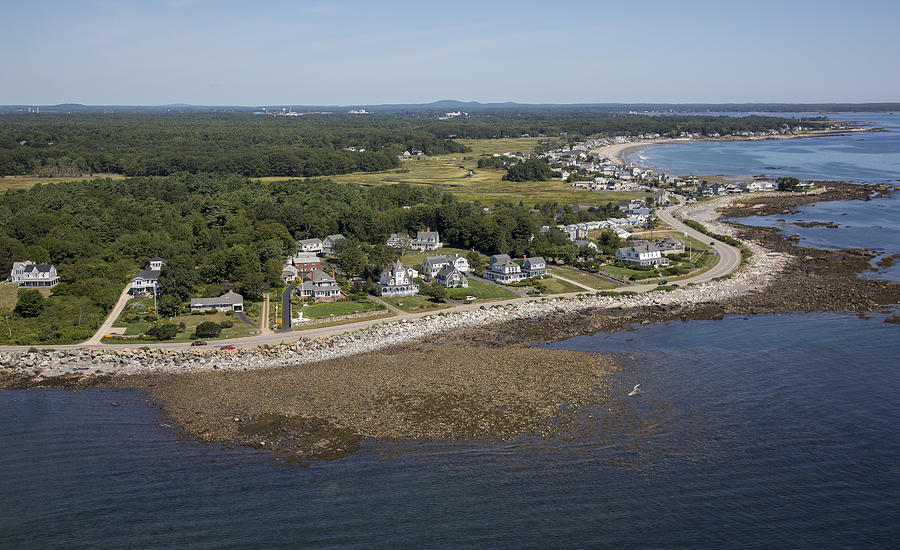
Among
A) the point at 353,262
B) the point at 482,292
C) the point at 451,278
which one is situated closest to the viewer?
the point at 482,292

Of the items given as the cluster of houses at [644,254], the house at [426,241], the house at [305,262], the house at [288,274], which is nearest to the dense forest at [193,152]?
the house at [426,241]

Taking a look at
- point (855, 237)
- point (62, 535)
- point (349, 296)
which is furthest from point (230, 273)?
point (855, 237)

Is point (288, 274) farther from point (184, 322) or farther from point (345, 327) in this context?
point (345, 327)

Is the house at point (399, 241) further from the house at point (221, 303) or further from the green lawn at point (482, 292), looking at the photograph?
the house at point (221, 303)

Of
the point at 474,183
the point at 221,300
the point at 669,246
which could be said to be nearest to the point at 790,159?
the point at 474,183

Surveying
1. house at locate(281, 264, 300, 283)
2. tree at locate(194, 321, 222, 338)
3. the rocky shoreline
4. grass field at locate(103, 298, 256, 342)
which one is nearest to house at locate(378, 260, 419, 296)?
the rocky shoreline

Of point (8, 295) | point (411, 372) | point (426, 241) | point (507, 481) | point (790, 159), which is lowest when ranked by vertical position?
point (507, 481)
